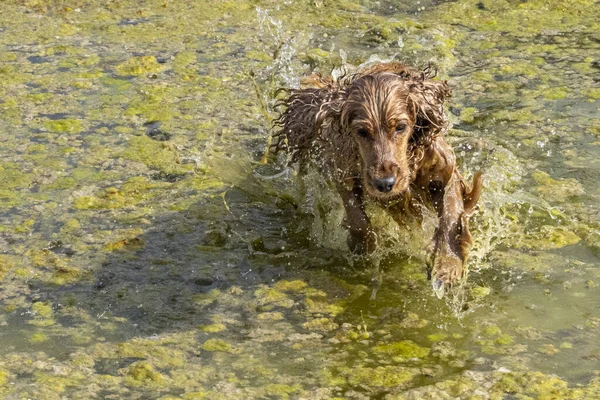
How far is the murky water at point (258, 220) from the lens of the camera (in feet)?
15.6

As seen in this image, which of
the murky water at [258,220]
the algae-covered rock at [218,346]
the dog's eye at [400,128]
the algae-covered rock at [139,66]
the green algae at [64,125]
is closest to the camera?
the murky water at [258,220]

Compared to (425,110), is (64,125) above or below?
below

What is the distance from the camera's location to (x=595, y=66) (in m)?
8.38

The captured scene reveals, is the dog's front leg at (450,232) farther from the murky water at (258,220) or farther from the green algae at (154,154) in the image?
the green algae at (154,154)

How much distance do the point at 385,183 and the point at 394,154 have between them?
19 centimetres

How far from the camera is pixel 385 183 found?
16.3 feet

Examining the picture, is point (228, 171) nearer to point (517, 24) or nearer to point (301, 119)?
point (301, 119)

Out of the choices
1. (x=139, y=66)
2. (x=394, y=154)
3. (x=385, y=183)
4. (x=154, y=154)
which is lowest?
(x=154, y=154)

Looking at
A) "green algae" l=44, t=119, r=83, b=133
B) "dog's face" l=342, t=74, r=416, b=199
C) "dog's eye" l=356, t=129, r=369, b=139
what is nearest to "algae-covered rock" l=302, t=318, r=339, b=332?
"dog's face" l=342, t=74, r=416, b=199

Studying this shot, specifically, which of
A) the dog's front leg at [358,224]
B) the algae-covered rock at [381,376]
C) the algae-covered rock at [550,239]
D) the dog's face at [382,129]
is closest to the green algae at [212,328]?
the algae-covered rock at [381,376]

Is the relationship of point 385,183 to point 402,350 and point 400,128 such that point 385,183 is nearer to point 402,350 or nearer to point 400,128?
point 400,128

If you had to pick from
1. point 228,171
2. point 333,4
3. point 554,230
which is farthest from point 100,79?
point 554,230

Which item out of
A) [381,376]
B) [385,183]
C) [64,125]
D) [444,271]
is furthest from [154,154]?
[381,376]

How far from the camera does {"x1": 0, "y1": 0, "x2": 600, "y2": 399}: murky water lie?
4746 millimetres
